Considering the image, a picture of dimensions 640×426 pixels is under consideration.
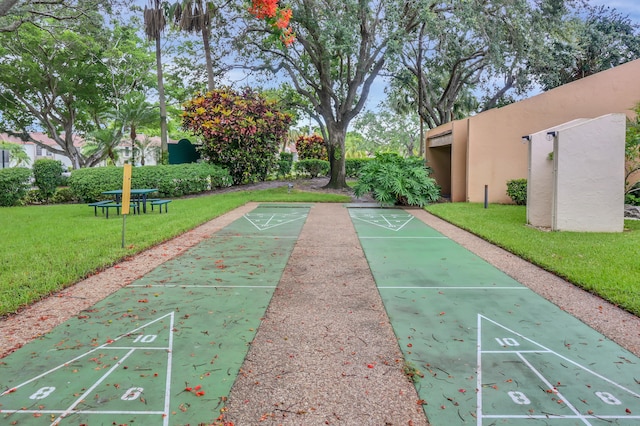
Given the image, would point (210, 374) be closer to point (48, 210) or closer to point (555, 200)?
point (555, 200)

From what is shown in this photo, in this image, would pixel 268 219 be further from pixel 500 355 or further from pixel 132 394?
pixel 132 394

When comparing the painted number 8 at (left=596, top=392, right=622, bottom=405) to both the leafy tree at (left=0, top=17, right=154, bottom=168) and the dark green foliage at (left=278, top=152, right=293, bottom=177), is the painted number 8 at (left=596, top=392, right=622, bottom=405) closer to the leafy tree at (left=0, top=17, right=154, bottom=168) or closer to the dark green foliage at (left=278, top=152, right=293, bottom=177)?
the leafy tree at (left=0, top=17, right=154, bottom=168)

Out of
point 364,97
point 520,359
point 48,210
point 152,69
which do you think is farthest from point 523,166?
point 152,69

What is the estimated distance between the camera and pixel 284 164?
88.2 feet

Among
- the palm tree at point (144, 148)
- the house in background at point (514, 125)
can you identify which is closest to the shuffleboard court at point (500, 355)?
the house in background at point (514, 125)

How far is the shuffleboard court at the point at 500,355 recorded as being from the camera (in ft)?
8.98

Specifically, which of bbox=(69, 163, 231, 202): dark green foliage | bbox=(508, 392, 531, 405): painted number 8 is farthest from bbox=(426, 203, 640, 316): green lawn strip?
bbox=(69, 163, 231, 202): dark green foliage

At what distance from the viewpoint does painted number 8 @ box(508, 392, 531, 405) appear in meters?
2.82

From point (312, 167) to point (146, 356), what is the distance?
24836 millimetres

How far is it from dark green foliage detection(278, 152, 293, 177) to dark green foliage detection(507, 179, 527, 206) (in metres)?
14.7

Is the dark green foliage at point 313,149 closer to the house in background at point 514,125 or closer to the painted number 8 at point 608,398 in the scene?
the house in background at point 514,125

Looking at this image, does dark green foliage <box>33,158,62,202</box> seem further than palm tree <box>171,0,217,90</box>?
No

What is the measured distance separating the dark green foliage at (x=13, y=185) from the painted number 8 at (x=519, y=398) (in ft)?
59.5

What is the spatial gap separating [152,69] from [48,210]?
54.8 ft
